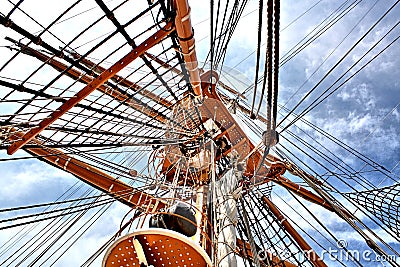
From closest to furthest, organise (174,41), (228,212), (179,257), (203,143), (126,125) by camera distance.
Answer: (179,257), (174,41), (228,212), (126,125), (203,143)

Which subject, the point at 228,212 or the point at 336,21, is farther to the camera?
the point at 336,21

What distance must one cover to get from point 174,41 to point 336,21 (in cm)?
Answer: 233

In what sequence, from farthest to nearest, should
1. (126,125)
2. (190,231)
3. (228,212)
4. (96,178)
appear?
(96,178) → (126,125) → (228,212) → (190,231)

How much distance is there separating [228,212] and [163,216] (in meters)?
1.49

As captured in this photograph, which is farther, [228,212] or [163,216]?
[228,212]

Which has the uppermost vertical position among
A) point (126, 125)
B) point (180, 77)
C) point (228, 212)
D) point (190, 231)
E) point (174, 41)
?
point (180, 77)

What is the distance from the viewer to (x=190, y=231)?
2.29 metres

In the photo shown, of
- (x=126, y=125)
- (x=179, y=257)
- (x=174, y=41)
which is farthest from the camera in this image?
(x=126, y=125)

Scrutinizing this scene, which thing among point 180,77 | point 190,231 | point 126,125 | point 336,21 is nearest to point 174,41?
point 180,77

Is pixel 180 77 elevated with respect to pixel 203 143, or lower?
elevated

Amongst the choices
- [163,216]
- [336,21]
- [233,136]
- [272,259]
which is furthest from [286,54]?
[163,216]

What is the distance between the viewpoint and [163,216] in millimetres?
2350

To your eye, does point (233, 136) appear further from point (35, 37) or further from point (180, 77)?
point (35, 37)

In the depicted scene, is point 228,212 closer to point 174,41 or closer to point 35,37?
point 174,41
